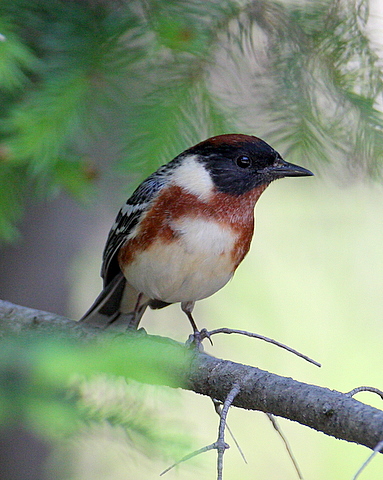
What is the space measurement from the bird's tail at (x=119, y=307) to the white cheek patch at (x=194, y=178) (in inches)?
28.0

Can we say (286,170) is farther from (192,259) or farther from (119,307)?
(119,307)

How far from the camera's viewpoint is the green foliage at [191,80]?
7.27ft

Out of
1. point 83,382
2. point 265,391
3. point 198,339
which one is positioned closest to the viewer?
point 83,382

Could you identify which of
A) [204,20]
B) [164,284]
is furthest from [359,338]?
[204,20]

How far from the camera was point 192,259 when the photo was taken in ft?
8.08

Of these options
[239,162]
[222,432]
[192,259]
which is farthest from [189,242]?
[222,432]

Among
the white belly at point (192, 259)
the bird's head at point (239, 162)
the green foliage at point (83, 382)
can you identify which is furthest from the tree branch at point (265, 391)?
the bird's head at point (239, 162)

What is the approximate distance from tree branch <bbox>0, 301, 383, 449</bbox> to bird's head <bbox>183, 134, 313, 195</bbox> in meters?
0.85

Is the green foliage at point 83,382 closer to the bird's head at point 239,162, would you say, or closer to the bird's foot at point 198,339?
the bird's foot at point 198,339

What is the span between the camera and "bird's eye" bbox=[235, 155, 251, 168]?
257 cm

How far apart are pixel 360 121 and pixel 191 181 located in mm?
750

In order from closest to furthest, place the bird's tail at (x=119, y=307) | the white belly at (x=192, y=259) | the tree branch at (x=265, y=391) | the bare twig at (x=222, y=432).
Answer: the bare twig at (x=222, y=432)
the tree branch at (x=265, y=391)
the white belly at (x=192, y=259)
the bird's tail at (x=119, y=307)

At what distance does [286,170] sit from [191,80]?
516 millimetres

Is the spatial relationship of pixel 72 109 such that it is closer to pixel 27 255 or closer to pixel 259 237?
pixel 27 255
